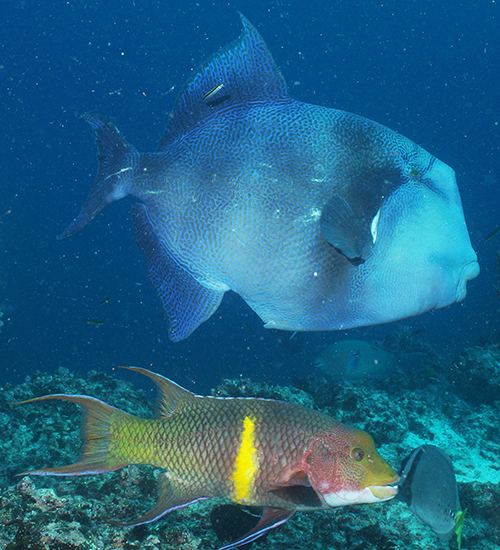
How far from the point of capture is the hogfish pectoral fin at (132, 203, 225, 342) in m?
1.54

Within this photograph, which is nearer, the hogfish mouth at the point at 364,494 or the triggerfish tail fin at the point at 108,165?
the hogfish mouth at the point at 364,494

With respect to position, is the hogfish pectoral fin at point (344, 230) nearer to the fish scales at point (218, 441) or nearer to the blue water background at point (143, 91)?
the fish scales at point (218, 441)

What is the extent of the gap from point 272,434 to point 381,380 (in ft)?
13.2

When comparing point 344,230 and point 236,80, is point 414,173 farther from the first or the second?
point 236,80

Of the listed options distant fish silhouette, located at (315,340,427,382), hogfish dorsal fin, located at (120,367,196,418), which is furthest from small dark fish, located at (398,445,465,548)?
distant fish silhouette, located at (315,340,427,382)

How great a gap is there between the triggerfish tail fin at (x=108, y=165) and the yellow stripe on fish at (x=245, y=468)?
3.69 ft

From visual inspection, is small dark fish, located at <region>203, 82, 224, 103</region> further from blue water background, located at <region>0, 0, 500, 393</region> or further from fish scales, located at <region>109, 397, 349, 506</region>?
blue water background, located at <region>0, 0, 500, 393</region>

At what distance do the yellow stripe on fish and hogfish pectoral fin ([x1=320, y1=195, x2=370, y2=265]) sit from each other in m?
0.79

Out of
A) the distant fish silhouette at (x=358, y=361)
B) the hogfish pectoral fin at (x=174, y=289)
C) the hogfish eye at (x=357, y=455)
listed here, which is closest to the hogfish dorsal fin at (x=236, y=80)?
the hogfish pectoral fin at (x=174, y=289)

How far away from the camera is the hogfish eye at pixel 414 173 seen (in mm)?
1342

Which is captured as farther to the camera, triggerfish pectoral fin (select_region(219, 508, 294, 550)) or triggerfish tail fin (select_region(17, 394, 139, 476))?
triggerfish tail fin (select_region(17, 394, 139, 476))

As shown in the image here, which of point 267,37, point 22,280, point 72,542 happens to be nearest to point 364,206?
point 72,542

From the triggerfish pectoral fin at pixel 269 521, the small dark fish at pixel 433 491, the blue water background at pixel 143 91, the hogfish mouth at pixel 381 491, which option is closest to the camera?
the triggerfish pectoral fin at pixel 269 521

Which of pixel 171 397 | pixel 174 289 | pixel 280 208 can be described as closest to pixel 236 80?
pixel 280 208
